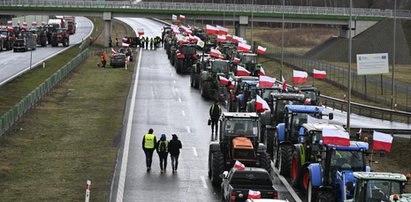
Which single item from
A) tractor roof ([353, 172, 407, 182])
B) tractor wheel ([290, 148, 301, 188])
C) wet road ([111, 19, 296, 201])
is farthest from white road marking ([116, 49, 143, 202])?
tractor roof ([353, 172, 407, 182])

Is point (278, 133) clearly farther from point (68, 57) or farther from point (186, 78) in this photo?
point (68, 57)

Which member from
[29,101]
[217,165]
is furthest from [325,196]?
[29,101]

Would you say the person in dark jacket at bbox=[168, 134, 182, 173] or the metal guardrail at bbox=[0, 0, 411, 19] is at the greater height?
the metal guardrail at bbox=[0, 0, 411, 19]

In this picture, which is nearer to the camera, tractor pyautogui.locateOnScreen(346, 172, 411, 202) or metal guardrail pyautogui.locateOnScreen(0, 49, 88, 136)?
tractor pyautogui.locateOnScreen(346, 172, 411, 202)

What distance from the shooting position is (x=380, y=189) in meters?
23.4

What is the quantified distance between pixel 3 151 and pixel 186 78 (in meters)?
37.9

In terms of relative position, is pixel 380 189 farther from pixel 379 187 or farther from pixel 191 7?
pixel 191 7

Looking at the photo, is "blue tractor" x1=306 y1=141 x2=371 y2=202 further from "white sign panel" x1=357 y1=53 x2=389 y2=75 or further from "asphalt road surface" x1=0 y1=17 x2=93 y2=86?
"asphalt road surface" x1=0 y1=17 x2=93 y2=86

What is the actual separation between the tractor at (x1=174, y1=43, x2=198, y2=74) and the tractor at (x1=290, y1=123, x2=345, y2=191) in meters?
45.3

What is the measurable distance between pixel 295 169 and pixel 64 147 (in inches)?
459

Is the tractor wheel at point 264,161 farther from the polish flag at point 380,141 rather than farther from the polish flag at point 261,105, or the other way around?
the polish flag at point 261,105

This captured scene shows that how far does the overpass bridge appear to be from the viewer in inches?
4975

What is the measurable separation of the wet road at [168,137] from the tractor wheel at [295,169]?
0.47 m

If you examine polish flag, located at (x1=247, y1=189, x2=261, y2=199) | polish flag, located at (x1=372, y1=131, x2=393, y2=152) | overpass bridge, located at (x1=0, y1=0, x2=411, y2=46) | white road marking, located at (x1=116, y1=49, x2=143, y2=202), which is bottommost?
white road marking, located at (x1=116, y1=49, x2=143, y2=202)
